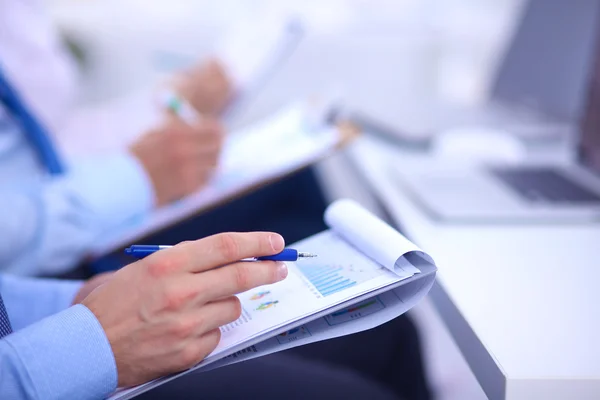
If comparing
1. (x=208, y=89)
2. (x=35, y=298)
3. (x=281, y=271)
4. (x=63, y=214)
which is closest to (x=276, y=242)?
(x=281, y=271)

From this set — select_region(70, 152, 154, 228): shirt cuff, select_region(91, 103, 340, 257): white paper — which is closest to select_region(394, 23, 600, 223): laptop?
select_region(91, 103, 340, 257): white paper

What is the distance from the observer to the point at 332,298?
1.33 feet

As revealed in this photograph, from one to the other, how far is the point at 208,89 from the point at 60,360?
92 centimetres

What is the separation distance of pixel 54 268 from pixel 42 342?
36cm

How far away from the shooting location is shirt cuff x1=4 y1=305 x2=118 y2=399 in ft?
1.27

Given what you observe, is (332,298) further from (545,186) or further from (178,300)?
(545,186)

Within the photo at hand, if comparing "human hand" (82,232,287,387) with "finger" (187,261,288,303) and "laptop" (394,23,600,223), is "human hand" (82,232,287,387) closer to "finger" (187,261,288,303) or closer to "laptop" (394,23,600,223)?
"finger" (187,261,288,303)

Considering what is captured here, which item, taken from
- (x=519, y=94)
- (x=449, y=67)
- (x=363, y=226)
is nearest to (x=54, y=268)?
(x=363, y=226)

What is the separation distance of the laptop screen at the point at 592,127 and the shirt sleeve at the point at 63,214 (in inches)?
27.4

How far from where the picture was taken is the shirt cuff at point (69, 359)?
0.39m

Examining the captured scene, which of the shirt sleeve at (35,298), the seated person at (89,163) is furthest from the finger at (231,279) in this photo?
the seated person at (89,163)

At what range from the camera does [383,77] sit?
152cm

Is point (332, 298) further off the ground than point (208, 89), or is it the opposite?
point (208, 89)

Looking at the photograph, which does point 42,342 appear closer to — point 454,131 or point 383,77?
point 454,131
